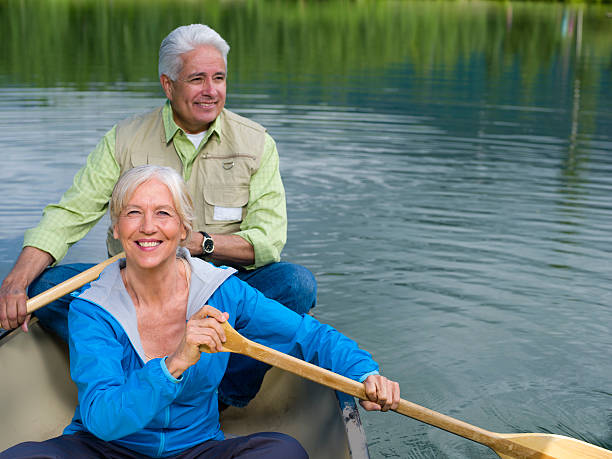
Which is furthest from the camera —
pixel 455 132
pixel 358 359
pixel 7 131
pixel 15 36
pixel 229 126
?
pixel 15 36

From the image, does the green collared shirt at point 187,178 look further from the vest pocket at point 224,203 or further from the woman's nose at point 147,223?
the woman's nose at point 147,223

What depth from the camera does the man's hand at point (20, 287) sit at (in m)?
2.84

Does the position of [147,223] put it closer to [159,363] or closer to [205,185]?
[159,363]

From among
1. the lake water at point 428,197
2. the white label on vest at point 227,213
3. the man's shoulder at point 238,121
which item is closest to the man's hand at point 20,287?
the white label on vest at point 227,213

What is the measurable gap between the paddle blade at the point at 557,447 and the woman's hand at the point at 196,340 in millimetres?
1110

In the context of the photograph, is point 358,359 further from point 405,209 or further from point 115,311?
point 405,209

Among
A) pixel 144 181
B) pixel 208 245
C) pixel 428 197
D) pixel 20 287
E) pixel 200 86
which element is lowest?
pixel 428 197

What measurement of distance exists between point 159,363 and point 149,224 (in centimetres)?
40

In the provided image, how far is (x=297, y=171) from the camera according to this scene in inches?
319

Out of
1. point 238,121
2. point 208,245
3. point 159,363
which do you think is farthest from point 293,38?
point 159,363

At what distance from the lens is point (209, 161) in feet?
11.2

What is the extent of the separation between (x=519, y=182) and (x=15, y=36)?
625 inches

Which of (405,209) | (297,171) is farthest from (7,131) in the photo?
(405,209)

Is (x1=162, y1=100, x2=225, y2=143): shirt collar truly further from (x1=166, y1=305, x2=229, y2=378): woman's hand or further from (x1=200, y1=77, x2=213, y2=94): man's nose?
(x1=166, y1=305, x2=229, y2=378): woman's hand
